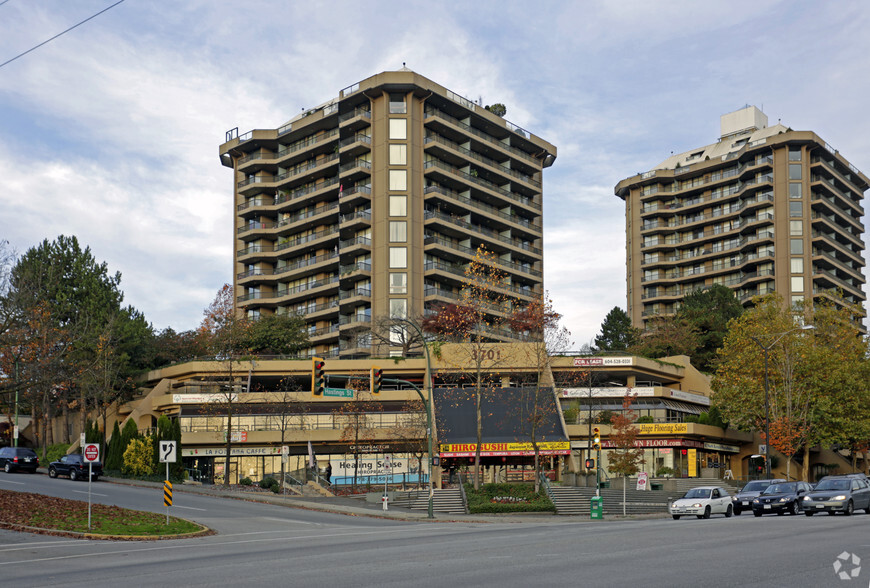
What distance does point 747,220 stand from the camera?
111m

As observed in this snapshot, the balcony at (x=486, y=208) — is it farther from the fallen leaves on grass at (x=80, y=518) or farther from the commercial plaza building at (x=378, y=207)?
the fallen leaves on grass at (x=80, y=518)

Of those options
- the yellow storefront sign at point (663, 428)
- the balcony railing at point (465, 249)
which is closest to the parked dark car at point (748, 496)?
the yellow storefront sign at point (663, 428)

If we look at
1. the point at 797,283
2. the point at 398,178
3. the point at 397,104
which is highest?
the point at 397,104

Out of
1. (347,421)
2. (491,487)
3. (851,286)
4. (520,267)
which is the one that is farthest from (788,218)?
(491,487)

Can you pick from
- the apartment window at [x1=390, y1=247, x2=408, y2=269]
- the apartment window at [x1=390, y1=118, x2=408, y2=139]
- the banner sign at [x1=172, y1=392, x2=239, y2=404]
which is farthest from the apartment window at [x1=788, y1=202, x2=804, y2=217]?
the banner sign at [x1=172, y1=392, x2=239, y2=404]

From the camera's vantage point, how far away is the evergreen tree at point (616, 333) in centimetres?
10188

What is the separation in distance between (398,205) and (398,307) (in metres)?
10.2

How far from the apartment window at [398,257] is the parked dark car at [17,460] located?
38070 mm

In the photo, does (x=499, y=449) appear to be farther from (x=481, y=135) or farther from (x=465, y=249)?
(x=481, y=135)

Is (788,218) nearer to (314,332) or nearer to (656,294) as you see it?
(656,294)

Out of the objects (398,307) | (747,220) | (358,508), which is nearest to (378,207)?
(398,307)

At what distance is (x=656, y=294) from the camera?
121 m

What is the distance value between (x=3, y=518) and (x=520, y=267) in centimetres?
7555

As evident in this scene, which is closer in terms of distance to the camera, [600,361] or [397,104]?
[600,361]
